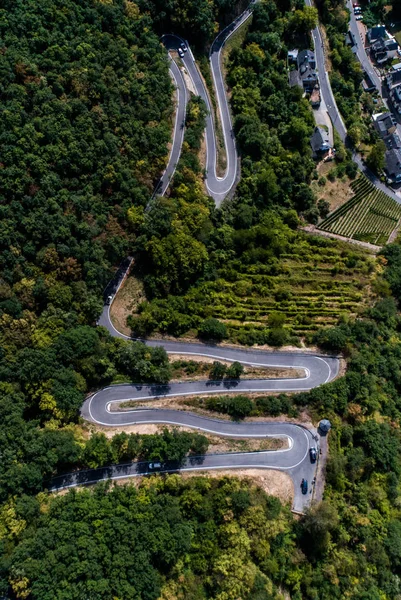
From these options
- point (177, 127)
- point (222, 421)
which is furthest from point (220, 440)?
point (177, 127)

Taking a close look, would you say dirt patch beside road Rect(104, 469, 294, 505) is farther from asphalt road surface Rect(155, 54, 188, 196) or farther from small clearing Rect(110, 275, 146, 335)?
asphalt road surface Rect(155, 54, 188, 196)

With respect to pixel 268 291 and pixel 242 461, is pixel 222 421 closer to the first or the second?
pixel 242 461

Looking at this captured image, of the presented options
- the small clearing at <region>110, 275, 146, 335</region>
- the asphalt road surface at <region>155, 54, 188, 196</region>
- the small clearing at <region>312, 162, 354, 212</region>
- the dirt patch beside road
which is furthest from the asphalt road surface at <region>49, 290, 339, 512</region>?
the small clearing at <region>312, 162, 354, 212</region>

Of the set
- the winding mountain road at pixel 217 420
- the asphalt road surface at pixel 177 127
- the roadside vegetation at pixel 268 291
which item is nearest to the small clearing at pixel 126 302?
the winding mountain road at pixel 217 420

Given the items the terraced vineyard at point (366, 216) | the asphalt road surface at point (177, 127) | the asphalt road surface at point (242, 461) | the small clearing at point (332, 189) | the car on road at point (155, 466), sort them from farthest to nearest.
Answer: the small clearing at point (332, 189), the terraced vineyard at point (366, 216), the asphalt road surface at point (177, 127), the car on road at point (155, 466), the asphalt road surface at point (242, 461)

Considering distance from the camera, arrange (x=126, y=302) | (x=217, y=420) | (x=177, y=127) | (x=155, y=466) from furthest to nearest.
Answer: (x=177, y=127), (x=126, y=302), (x=217, y=420), (x=155, y=466)

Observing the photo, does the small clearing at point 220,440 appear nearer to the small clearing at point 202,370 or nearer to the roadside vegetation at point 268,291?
the small clearing at point 202,370

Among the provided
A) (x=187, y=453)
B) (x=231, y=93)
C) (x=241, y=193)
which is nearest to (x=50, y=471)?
(x=187, y=453)

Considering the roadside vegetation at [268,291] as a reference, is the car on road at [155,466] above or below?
below
